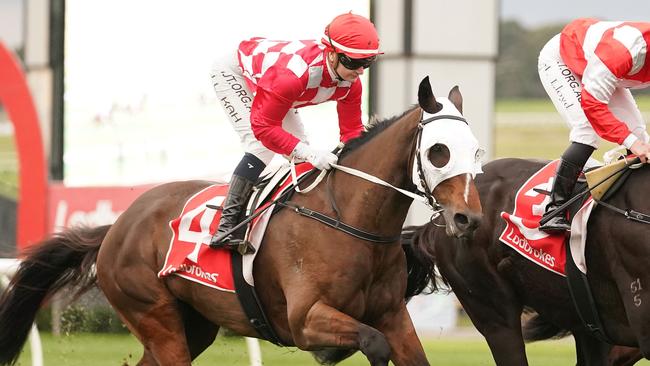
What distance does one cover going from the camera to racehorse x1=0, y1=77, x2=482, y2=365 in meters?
4.39

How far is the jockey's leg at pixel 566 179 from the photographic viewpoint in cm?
509

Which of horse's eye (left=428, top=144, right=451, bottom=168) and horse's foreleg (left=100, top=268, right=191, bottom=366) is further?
horse's foreleg (left=100, top=268, right=191, bottom=366)

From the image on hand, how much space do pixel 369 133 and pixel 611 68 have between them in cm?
99

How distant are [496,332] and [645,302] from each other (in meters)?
0.97

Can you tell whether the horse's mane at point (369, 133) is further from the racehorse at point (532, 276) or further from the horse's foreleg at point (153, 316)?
the horse's foreleg at point (153, 316)

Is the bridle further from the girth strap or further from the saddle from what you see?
the saddle

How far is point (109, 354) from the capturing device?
8320 mm

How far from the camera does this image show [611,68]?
15.7 ft

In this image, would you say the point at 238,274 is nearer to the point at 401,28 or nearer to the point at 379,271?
the point at 379,271

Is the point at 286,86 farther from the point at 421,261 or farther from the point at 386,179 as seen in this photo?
the point at 421,261

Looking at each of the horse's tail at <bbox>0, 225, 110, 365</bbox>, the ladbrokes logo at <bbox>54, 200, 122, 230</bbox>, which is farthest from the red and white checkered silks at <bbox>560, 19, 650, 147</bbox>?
the ladbrokes logo at <bbox>54, 200, 122, 230</bbox>

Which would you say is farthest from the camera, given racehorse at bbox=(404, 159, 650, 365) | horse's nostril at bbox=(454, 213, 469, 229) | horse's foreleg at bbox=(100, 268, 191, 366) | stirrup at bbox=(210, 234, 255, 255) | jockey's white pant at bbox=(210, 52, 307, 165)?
horse's foreleg at bbox=(100, 268, 191, 366)

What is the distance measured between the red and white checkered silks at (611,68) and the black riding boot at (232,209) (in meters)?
1.43

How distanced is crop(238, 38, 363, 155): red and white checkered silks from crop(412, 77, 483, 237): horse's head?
53cm
